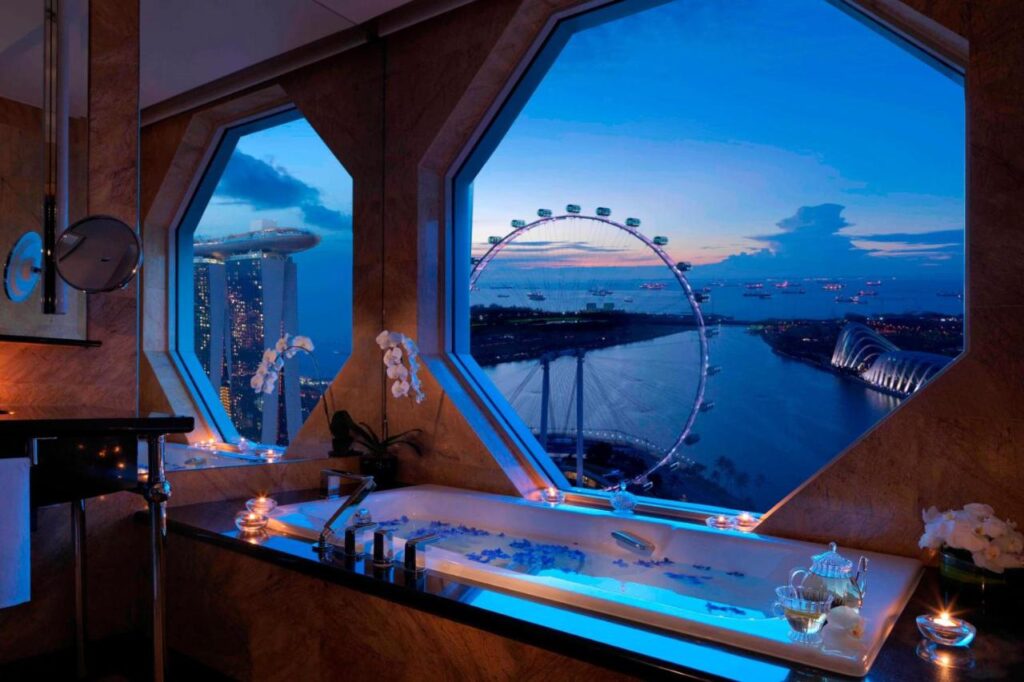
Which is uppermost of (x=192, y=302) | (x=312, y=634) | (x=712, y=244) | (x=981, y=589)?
(x=712, y=244)

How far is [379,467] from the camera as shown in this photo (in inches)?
139

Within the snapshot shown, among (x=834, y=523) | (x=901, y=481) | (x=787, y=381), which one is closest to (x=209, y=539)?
(x=834, y=523)

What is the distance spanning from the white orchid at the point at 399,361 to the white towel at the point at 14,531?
6.39 feet

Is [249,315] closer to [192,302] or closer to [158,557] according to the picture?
[192,302]

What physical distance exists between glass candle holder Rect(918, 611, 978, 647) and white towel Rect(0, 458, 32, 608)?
2.02 m

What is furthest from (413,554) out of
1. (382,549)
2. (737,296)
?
(737,296)

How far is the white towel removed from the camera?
1543mm

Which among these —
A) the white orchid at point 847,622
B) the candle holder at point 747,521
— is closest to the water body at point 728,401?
the candle holder at point 747,521

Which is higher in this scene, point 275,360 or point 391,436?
point 275,360

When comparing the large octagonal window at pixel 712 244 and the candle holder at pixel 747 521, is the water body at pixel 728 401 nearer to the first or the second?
the large octagonal window at pixel 712 244

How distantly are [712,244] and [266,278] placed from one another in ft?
7.09

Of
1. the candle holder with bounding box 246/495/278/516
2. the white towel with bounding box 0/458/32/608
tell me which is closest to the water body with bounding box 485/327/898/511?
the candle holder with bounding box 246/495/278/516

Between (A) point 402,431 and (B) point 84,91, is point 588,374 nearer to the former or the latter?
(A) point 402,431

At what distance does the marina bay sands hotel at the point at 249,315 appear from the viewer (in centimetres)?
295
